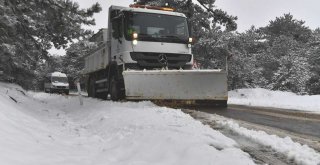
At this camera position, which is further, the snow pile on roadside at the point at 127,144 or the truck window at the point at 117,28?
the truck window at the point at 117,28

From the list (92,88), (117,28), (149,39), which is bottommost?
(92,88)

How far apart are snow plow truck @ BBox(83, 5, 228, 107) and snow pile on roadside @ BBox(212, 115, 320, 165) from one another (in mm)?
5030

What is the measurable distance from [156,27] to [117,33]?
126 cm

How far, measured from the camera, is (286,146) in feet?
20.0

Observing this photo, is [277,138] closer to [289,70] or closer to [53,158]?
[53,158]

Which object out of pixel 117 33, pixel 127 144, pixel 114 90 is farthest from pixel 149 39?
pixel 127 144

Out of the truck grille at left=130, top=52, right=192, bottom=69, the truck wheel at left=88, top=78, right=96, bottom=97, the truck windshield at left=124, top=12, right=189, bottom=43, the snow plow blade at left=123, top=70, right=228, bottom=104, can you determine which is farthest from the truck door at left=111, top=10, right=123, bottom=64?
the truck wheel at left=88, top=78, right=96, bottom=97

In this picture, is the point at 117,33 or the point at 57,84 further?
the point at 57,84

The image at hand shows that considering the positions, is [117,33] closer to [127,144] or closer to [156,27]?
[156,27]

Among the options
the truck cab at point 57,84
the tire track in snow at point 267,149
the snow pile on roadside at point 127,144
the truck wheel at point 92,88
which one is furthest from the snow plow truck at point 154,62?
the truck cab at point 57,84

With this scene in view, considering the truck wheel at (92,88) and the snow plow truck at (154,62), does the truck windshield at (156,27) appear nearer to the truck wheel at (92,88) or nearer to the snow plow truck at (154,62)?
the snow plow truck at (154,62)

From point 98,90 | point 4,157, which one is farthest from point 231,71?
point 4,157

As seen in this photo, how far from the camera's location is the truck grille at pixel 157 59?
43.6ft

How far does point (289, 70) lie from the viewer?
39625mm
